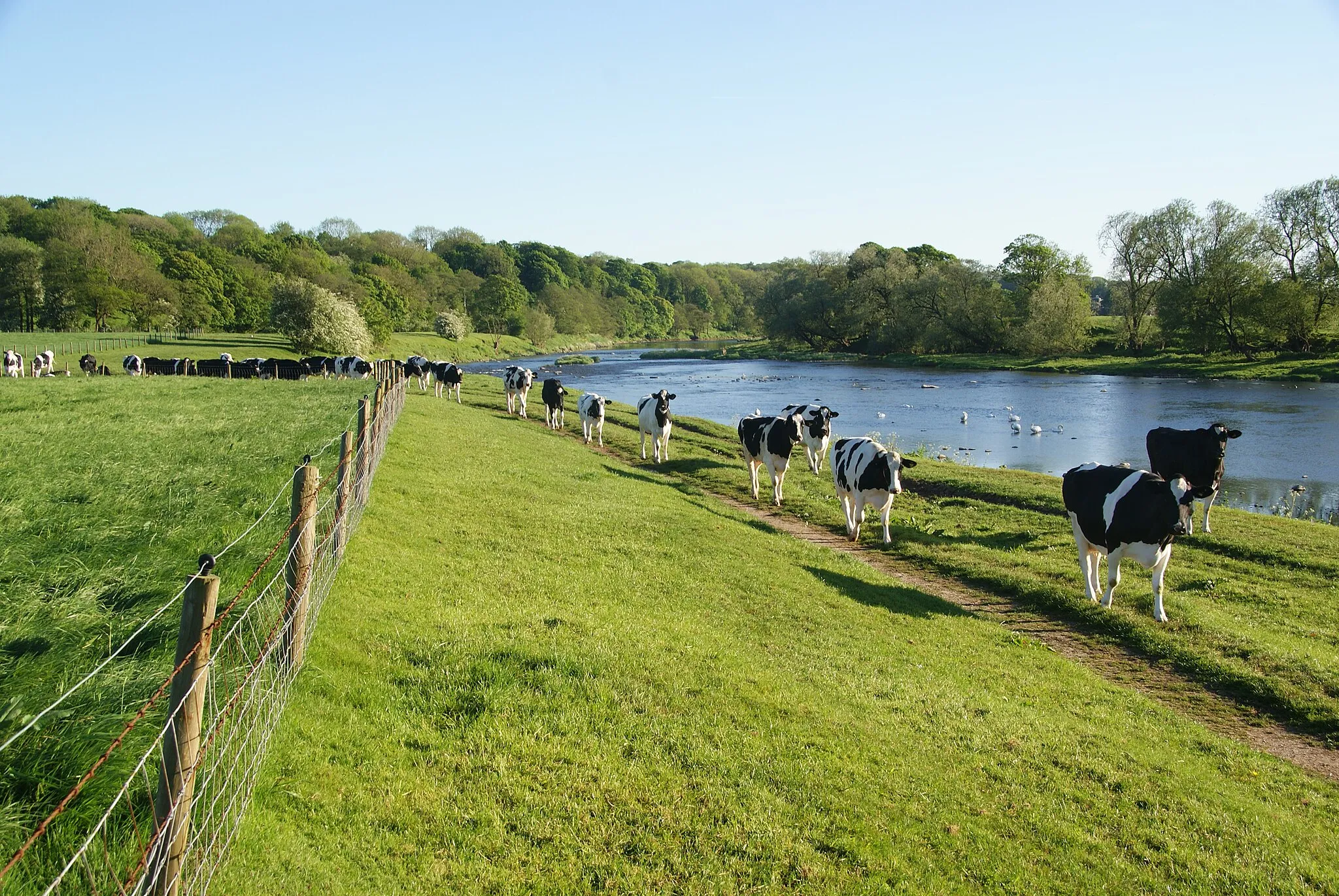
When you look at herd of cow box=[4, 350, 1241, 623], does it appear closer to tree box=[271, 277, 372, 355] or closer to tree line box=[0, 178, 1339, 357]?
tree box=[271, 277, 372, 355]

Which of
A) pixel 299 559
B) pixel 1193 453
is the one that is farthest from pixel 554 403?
pixel 299 559

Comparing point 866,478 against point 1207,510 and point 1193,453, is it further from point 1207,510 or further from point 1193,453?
point 1193,453

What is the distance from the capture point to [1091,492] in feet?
40.7

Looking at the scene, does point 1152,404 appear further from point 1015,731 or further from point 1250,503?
point 1015,731

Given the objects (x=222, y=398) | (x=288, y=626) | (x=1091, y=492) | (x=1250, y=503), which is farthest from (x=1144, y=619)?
(x=222, y=398)

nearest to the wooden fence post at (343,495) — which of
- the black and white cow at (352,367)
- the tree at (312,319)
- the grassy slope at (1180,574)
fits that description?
the grassy slope at (1180,574)

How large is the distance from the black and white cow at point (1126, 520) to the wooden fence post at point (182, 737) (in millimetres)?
11867

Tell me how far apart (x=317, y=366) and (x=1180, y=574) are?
39.2 meters

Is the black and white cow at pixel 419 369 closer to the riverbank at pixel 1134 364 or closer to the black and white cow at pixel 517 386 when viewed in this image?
the black and white cow at pixel 517 386

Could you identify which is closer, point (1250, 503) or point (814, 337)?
point (1250, 503)

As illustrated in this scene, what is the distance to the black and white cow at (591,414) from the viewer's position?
2667 centimetres

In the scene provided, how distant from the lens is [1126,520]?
1170cm

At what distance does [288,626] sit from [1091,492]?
11.5m

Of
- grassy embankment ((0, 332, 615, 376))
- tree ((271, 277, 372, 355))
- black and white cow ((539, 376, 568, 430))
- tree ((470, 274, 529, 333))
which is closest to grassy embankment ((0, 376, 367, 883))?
black and white cow ((539, 376, 568, 430))
